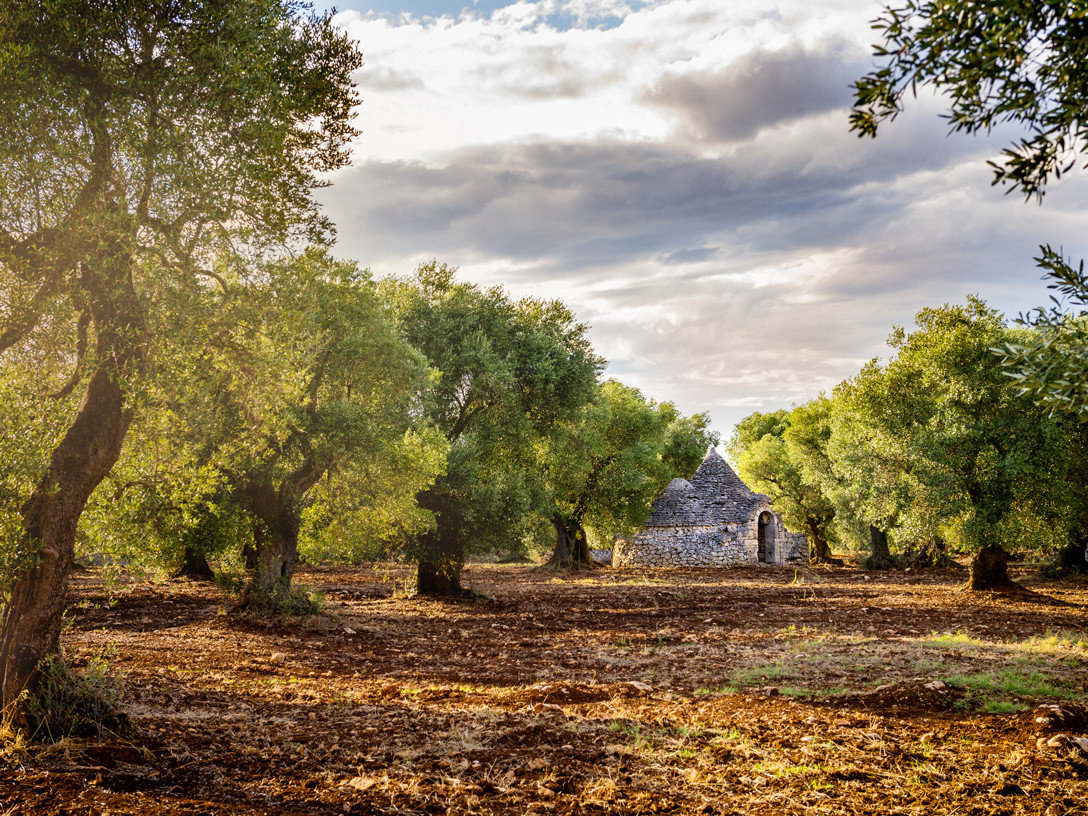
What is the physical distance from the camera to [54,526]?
26.7 feet

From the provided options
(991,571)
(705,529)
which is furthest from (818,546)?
(991,571)

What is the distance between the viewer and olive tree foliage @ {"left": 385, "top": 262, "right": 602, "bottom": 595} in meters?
24.2

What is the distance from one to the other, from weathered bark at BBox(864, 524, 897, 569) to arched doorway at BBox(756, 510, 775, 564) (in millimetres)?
6415

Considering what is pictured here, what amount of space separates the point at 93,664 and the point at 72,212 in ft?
17.5

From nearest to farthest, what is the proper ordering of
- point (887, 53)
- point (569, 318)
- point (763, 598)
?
point (887, 53), point (763, 598), point (569, 318)

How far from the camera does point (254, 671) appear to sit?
12.8 m

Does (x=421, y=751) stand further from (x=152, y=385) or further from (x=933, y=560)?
(x=933, y=560)

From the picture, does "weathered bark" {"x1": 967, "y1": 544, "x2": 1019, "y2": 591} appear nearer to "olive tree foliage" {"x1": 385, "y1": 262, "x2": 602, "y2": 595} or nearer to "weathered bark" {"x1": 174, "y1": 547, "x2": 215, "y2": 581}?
"olive tree foliage" {"x1": 385, "y1": 262, "x2": 602, "y2": 595}

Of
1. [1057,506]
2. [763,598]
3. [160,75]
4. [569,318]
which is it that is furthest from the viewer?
[569,318]

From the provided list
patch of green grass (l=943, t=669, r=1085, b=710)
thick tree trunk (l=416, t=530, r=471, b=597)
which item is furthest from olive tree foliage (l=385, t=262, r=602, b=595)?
patch of green grass (l=943, t=669, r=1085, b=710)

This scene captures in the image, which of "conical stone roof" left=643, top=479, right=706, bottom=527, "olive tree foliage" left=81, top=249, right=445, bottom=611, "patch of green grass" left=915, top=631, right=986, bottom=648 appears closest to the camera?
"patch of green grass" left=915, top=631, right=986, bottom=648

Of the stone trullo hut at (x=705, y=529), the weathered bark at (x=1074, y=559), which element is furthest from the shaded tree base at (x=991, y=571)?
the stone trullo hut at (x=705, y=529)

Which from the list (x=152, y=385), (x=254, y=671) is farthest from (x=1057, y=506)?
(x=152, y=385)

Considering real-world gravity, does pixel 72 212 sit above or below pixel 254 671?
above
